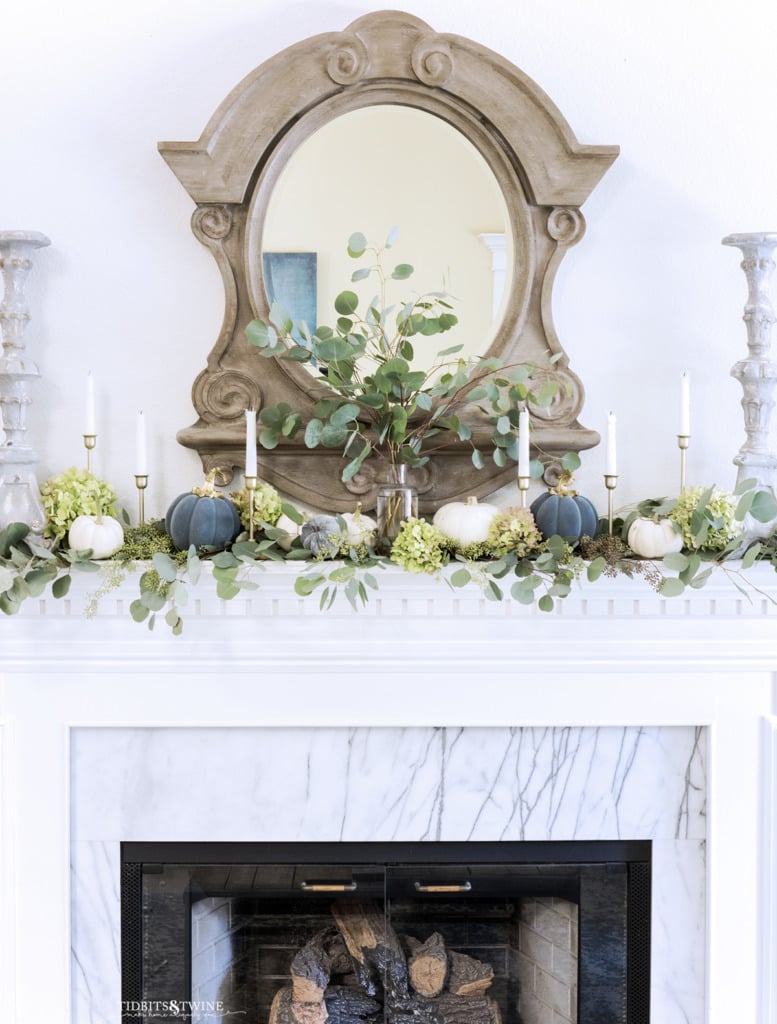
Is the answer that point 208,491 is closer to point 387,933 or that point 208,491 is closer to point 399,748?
point 399,748

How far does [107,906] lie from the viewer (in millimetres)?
1692

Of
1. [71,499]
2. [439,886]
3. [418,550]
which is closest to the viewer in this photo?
[418,550]

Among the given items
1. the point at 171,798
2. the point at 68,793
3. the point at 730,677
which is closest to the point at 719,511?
the point at 730,677

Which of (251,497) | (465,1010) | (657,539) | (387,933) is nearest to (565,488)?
(657,539)

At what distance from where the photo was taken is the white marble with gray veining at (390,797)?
1.68m

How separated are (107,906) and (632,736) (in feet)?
3.21

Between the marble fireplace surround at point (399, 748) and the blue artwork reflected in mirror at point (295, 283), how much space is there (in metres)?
0.53

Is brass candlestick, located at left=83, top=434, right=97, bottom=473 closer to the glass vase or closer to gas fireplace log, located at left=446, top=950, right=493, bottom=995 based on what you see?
A: the glass vase

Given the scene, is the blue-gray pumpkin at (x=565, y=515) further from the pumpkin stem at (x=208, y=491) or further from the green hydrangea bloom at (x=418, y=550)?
the pumpkin stem at (x=208, y=491)

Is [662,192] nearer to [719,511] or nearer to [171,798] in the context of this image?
[719,511]

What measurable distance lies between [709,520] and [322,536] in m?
0.62

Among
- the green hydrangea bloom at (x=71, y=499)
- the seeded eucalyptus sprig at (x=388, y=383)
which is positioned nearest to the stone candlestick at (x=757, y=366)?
the seeded eucalyptus sprig at (x=388, y=383)

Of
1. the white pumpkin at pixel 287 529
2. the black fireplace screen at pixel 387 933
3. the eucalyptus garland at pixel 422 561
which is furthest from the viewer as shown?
the black fireplace screen at pixel 387 933

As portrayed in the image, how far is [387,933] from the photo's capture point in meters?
1.73
